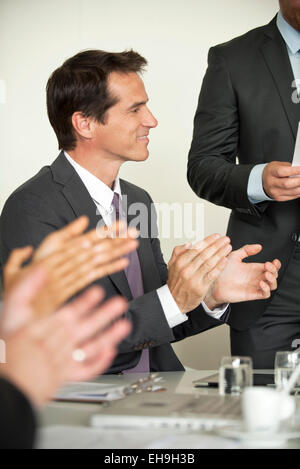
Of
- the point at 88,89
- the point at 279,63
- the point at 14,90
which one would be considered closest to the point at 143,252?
the point at 88,89

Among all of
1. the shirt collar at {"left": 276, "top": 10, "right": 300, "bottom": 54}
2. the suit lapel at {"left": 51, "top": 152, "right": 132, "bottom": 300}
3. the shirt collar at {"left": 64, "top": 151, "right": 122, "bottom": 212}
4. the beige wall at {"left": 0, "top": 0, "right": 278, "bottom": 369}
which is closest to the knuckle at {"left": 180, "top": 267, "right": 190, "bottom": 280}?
the suit lapel at {"left": 51, "top": 152, "right": 132, "bottom": 300}

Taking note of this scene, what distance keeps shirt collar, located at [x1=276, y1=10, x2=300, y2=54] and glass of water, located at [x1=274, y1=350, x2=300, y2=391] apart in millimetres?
1216

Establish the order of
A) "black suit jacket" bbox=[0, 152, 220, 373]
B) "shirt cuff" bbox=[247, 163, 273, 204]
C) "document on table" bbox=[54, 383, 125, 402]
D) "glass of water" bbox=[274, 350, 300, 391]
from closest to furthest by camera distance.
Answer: "document on table" bbox=[54, 383, 125, 402] < "glass of water" bbox=[274, 350, 300, 391] < "black suit jacket" bbox=[0, 152, 220, 373] < "shirt cuff" bbox=[247, 163, 273, 204]

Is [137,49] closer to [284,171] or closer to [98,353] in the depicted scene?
[284,171]

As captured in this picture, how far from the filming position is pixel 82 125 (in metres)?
2.49

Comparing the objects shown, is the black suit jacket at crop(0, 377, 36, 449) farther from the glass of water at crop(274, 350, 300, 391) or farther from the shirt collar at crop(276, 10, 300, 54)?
the shirt collar at crop(276, 10, 300, 54)

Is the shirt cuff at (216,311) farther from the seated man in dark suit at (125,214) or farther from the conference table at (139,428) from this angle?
the conference table at (139,428)

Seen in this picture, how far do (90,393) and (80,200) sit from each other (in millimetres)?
878

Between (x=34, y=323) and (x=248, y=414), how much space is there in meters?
0.38

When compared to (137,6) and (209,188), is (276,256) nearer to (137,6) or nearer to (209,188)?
(209,188)

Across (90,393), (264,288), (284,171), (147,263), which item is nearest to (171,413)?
(90,393)

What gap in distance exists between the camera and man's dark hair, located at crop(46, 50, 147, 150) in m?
2.51

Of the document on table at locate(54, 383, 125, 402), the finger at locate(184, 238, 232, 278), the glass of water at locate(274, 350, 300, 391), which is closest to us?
the document on table at locate(54, 383, 125, 402)
